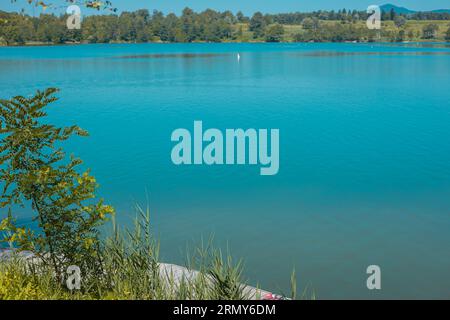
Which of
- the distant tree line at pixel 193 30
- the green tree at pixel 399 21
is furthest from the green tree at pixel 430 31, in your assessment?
the green tree at pixel 399 21

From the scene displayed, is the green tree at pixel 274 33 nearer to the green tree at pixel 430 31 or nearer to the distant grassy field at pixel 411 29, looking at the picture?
the distant grassy field at pixel 411 29

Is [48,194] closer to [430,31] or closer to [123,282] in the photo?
[123,282]

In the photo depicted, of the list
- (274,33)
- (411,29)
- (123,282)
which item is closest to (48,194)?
(123,282)

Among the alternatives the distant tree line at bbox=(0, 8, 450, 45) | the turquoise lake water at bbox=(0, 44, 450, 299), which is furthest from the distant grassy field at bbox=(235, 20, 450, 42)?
the turquoise lake water at bbox=(0, 44, 450, 299)

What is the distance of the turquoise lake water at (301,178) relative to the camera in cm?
1143

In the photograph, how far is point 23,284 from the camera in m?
6.16

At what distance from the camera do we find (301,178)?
746 inches

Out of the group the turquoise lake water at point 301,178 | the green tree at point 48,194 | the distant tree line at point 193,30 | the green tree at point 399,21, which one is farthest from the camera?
the green tree at point 399,21

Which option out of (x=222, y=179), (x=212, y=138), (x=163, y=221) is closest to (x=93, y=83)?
(x=212, y=138)

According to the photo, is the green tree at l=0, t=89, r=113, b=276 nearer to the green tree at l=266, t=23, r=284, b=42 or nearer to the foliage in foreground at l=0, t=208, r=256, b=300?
the foliage in foreground at l=0, t=208, r=256, b=300

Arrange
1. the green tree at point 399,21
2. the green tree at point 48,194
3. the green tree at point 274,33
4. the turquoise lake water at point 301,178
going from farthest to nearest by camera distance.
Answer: the green tree at point 274,33 → the green tree at point 399,21 → the turquoise lake water at point 301,178 → the green tree at point 48,194

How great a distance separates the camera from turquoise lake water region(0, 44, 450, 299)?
11430 millimetres

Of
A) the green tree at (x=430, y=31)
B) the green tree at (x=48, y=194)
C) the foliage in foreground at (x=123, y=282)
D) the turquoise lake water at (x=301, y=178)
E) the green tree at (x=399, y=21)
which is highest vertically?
the green tree at (x=399, y=21)

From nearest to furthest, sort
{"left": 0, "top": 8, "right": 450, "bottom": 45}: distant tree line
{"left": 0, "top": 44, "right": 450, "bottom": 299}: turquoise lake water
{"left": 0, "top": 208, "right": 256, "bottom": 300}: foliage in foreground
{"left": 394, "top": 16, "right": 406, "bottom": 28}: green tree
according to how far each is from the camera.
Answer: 1. {"left": 0, "top": 208, "right": 256, "bottom": 300}: foliage in foreground
2. {"left": 0, "top": 44, "right": 450, "bottom": 299}: turquoise lake water
3. {"left": 0, "top": 8, "right": 450, "bottom": 45}: distant tree line
4. {"left": 394, "top": 16, "right": 406, "bottom": 28}: green tree
